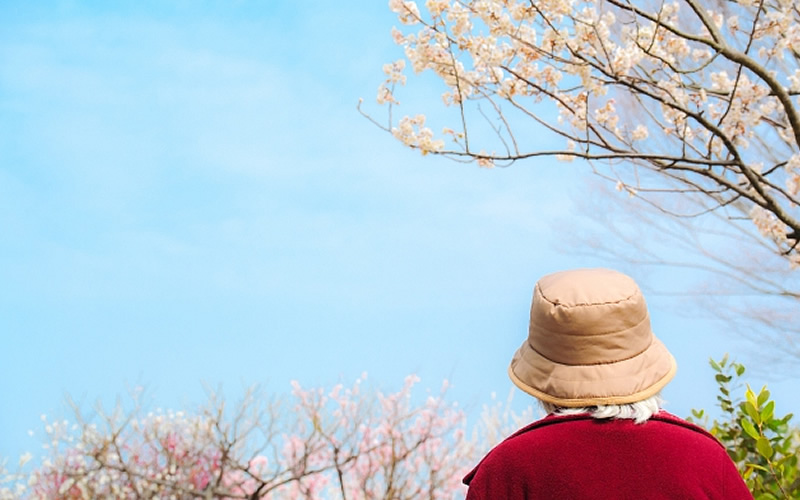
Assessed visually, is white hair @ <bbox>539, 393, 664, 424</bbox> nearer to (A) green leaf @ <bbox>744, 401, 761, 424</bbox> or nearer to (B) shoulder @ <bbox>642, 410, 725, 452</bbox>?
(B) shoulder @ <bbox>642, 410, 725, 452</bbox>

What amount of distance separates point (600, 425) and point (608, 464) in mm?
67

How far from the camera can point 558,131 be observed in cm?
296

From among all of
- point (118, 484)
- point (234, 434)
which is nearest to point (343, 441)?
point (234, 434)

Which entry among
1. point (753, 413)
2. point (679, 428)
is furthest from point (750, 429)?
point (679, 428)

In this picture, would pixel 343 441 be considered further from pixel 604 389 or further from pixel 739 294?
pixel 604 389

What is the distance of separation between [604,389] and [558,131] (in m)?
1.88

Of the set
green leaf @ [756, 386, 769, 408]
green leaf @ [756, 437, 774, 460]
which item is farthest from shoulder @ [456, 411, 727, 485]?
green leaf @ [756, 386, 769, 408]

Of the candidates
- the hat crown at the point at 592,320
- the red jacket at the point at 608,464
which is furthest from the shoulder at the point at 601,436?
the hat crown at the point at 592,320

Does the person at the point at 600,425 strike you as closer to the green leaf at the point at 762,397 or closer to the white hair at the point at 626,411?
the white hair at the point at 626,411

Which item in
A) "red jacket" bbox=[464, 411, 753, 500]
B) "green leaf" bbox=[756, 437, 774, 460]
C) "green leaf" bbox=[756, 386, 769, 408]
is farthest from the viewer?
"green leaf" bbox=[756, 386, 769, 408]

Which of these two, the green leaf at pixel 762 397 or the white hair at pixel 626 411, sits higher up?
the green leaf at pixel 762 397

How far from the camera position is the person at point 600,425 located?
1222 mm

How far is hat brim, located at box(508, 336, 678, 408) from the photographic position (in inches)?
49.2

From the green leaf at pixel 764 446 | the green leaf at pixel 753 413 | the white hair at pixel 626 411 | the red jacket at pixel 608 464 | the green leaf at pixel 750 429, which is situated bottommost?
the red jacket at pixel 608 464
